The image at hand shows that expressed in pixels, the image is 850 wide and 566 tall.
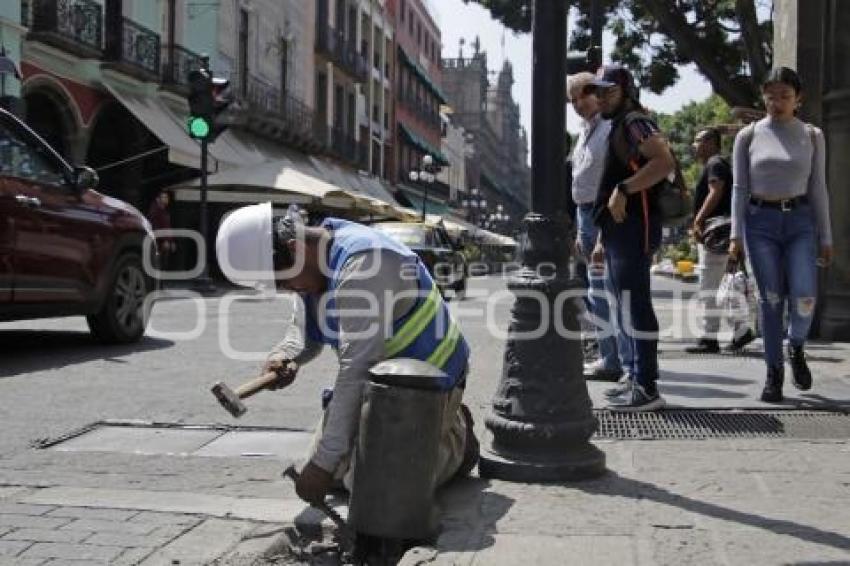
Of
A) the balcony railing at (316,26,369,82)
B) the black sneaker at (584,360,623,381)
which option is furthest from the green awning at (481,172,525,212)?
the black sneaker at (584,360,623,381)

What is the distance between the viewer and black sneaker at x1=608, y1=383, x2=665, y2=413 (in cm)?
507

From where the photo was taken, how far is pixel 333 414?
3.05 meters

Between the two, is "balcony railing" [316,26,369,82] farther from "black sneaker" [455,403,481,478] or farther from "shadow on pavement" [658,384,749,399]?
"black sneaker" [455,403,481,478]

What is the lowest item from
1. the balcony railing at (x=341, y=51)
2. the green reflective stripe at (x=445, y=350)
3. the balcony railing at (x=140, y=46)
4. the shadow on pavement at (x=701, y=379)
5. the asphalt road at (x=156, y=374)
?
the asphalt road at (x=156, y=374)

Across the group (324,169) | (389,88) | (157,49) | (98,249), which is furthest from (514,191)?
(98,249)

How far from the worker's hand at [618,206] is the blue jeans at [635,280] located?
159mm

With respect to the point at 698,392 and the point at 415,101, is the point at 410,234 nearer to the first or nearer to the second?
Result: the point at 698,392

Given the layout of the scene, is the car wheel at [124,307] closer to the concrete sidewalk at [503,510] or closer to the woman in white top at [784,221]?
the concrete sidewalk at [503,510]

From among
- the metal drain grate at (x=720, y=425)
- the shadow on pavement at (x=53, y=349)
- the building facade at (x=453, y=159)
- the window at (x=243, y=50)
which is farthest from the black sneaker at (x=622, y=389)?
the building facade at (x=453, y=159)

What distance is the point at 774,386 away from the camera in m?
5.33

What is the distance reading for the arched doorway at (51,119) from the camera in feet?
69.6

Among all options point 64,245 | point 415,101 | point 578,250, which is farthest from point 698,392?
point 415,101

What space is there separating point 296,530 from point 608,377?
11.1 ft

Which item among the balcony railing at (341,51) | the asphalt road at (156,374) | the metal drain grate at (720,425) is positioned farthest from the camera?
the balcony railing at (341,51)
